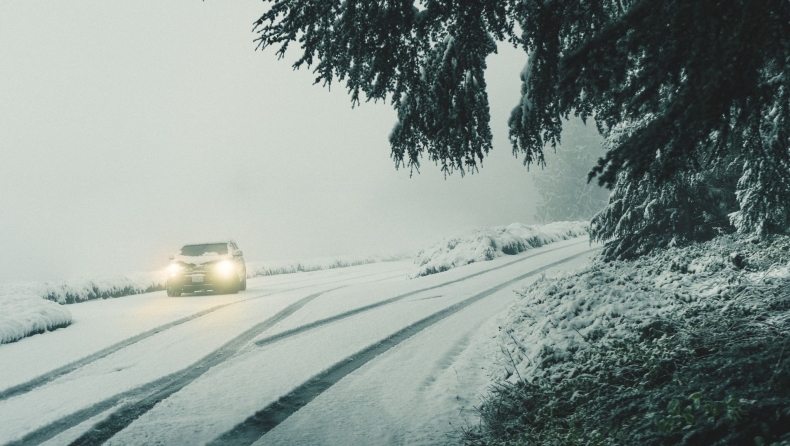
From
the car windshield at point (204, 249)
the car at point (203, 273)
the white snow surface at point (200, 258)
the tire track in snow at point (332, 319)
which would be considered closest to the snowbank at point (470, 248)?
the tire track in snow at point (332, 319)

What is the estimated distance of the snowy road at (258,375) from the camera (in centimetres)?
407

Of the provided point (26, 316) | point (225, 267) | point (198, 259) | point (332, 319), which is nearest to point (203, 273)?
point (198, 259)

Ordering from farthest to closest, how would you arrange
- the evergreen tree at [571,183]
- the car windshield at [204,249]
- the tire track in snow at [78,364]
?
the evergreen tree at [571,183]
the car windshield at [204,249]
the tire track in snow at [78,364]

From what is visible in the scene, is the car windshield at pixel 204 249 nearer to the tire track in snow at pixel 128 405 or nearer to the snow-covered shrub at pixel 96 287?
the snow-covered shrub at pixel 96 287

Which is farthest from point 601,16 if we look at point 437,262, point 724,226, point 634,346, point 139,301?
point 437,262

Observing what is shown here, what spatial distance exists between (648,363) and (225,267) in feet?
41.3

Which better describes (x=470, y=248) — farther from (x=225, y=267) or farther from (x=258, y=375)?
(x=258, y=375)

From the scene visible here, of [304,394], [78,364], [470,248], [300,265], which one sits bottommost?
[304,394]

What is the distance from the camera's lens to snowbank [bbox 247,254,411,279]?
2338 cm

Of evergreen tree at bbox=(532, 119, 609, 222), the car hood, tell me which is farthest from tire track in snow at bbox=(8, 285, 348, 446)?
evergreen tree at bbox=(532, 119, 609, 222)

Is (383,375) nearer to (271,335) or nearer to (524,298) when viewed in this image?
(271,335)

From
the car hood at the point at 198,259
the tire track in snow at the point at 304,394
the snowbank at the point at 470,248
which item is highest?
the car hood at the point at 198,259

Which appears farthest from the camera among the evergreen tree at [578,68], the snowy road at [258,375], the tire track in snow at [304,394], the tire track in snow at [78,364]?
the tire track in snow at [78,364]

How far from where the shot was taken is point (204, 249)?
15055mm
